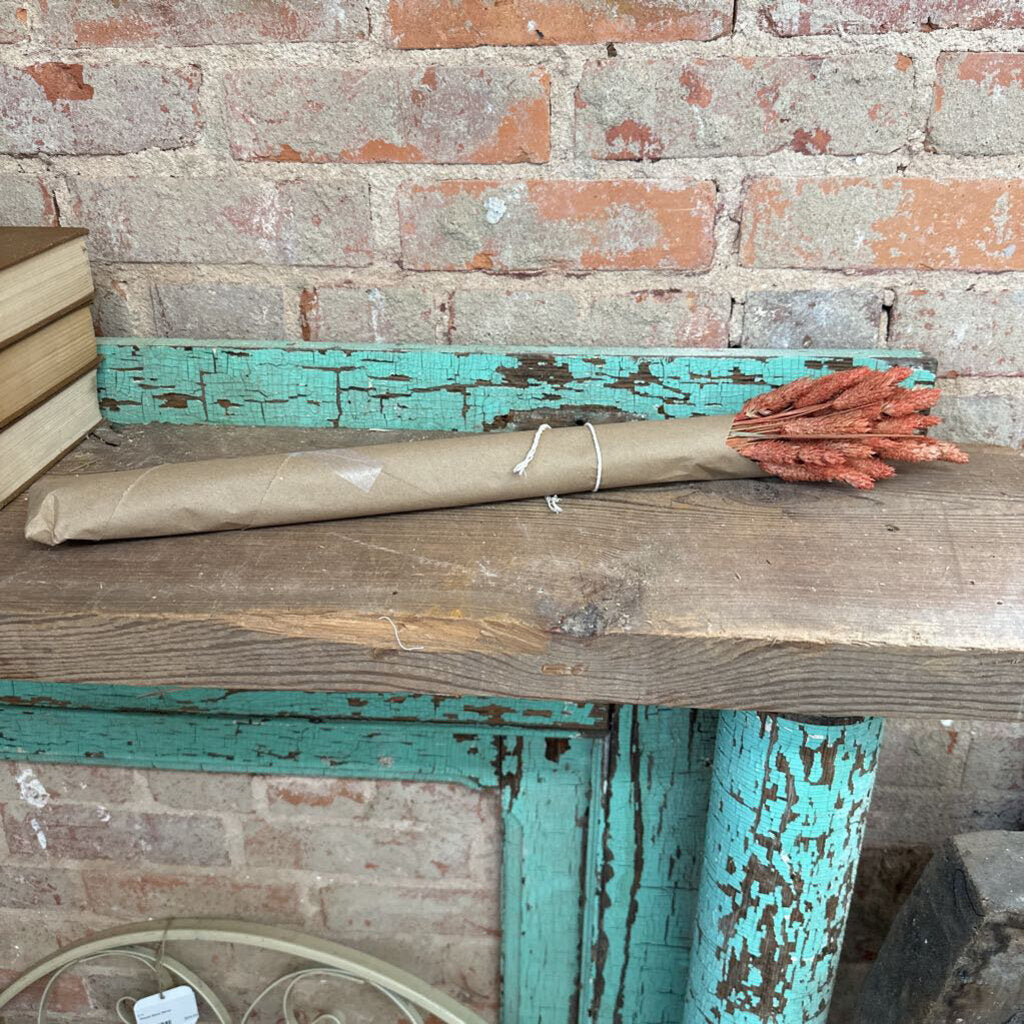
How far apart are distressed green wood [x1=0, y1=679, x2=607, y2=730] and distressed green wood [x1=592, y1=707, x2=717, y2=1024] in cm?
6

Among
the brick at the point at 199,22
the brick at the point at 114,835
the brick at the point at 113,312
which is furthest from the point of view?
the brick at the point at 114,835

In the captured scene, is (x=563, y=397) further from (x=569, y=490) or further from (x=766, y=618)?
(x=766, y=618)

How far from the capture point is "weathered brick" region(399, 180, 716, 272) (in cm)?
86

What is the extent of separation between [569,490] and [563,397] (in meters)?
0.16

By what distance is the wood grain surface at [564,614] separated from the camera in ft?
1.96

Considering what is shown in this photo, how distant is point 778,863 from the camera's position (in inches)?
31.4

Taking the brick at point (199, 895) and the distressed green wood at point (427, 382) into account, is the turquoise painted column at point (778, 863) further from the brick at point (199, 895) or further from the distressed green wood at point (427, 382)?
the brick at point (199, 895)

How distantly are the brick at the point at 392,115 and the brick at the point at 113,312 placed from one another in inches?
7.5

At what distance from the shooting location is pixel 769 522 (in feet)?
2.33

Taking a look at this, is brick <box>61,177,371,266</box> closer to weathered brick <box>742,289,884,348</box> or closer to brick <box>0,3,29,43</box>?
brick <box>0,3,29,43</box>

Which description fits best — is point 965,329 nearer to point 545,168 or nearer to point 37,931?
point 545,168

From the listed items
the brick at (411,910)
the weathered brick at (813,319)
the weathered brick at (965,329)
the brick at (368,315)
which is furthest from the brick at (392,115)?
the brick at (411,910)

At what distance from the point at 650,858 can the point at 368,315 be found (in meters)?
0.63

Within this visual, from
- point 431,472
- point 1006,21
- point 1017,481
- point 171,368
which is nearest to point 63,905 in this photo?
point 171,368
